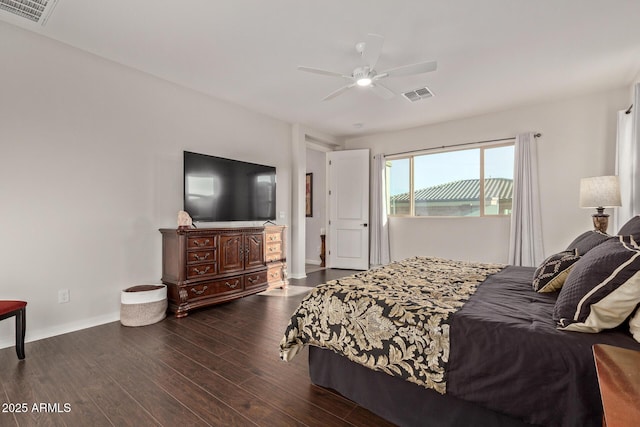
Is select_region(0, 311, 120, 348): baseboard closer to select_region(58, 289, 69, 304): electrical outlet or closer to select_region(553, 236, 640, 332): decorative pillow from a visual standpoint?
select_region(58, 289, 69, 304): electrical outlet

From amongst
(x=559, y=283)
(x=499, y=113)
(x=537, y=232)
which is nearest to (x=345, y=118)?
(x=499, y=113)

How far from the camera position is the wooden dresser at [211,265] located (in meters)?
3.29

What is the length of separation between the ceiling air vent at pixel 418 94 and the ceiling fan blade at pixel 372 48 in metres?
1.42

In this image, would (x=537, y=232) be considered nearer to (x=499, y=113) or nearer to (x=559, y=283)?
(x=499, y=113)

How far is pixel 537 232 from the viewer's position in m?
4.31

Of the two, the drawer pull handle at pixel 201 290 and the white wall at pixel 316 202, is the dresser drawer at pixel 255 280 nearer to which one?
the drawer pull handle at pixel 201 290

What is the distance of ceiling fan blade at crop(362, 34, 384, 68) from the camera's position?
7.80 ft

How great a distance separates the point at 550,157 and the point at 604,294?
3972mm

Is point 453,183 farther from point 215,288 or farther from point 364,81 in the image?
point 215,288

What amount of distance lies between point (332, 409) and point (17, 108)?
3.52 metres

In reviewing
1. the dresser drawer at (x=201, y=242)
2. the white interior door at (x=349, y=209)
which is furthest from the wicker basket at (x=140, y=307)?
the white interior door at (x=349, y=209)

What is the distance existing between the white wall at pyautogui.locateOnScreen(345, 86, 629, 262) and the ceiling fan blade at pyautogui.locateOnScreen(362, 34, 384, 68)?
1.93 meters

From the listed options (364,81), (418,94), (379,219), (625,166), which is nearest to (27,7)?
(364,81)

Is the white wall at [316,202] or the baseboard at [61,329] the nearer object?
the baseboard at [61,329]
